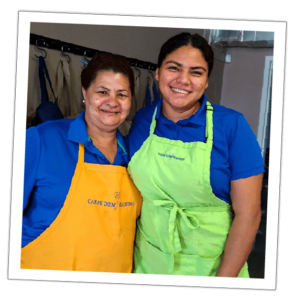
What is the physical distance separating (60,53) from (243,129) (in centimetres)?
75

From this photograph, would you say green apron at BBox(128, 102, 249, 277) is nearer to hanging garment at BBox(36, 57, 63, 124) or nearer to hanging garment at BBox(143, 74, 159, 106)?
hanging garment at BBox(36, 57, 63, 124)

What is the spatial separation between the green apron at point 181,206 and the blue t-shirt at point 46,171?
198mm

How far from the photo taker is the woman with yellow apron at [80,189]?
86cm

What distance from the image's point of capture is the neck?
92 centimetres

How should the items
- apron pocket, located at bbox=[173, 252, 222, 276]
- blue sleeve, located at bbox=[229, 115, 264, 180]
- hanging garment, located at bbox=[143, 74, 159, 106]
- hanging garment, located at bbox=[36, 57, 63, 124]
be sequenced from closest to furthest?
1. blue sleeve, located at bbox=[229, 115, 264, 180]
2. apron pocket, located at bbox=[173, 252, 222, 276]
3. hanging garment, located at bbox=[36, 57, 63, 124]
4. hanging garment, located at bbox=[143, 74, 159, 106]

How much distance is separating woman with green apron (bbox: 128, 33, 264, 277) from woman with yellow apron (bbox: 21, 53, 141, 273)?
101 millimetres

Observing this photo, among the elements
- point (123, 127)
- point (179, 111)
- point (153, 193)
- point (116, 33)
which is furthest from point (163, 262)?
point (116, 33)

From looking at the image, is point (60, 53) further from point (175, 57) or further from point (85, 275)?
point (85, 275)

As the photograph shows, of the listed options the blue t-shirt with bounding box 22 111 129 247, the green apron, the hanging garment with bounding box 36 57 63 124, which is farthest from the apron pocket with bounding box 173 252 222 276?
the hanging garment with bounding box 36 57 63 124

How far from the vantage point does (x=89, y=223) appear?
34.6 inches

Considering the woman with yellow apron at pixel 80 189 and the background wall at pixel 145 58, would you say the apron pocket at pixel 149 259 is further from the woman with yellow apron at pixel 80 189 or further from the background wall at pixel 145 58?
the background wall at pixel 145 58

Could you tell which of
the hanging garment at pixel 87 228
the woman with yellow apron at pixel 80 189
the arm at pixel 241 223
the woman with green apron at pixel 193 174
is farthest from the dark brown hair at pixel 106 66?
the arm at pixel 241 223

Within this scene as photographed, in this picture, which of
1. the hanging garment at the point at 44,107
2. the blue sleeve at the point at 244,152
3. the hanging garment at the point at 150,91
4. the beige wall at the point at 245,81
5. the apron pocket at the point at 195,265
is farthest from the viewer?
the beige wall at the point at 245,81

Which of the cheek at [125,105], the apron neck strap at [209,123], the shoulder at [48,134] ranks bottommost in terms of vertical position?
the shoulder at [48,134]
